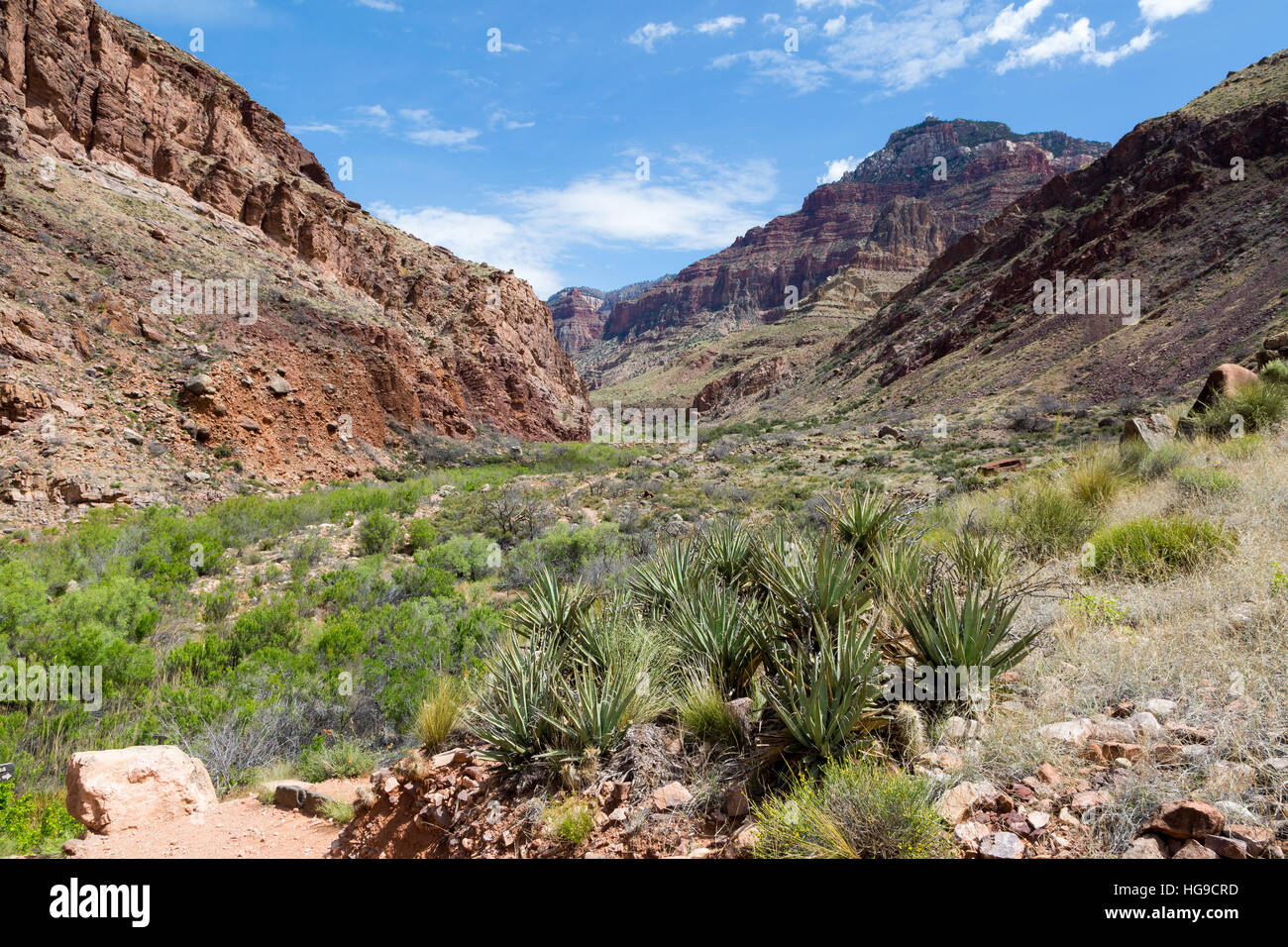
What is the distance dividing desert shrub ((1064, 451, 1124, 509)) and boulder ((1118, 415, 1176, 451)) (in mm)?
2262

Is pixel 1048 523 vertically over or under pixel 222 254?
under

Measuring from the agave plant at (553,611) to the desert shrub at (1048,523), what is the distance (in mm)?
4412

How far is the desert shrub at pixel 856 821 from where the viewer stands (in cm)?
210

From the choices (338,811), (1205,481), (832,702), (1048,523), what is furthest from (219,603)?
(1205,481)

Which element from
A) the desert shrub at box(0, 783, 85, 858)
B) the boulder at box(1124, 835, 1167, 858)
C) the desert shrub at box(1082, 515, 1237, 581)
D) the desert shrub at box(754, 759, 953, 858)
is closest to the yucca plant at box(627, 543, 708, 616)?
the desert shrub at box(754, 759, 953, 858)

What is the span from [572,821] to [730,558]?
288 centimetres

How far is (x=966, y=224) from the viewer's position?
121312 mm

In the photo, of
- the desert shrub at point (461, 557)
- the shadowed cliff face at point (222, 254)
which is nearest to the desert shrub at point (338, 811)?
the desert shrub at point (461, 557)

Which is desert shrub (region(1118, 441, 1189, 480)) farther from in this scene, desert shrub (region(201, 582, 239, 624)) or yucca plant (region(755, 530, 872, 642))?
desert shrub (region(201, 582, 239, 624))

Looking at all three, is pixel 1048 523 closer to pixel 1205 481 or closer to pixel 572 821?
pixel 1205 481

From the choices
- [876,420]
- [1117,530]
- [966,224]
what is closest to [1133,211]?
[876,420]

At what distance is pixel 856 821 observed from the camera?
216cm

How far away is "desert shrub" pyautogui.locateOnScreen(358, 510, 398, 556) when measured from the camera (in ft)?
34.9
